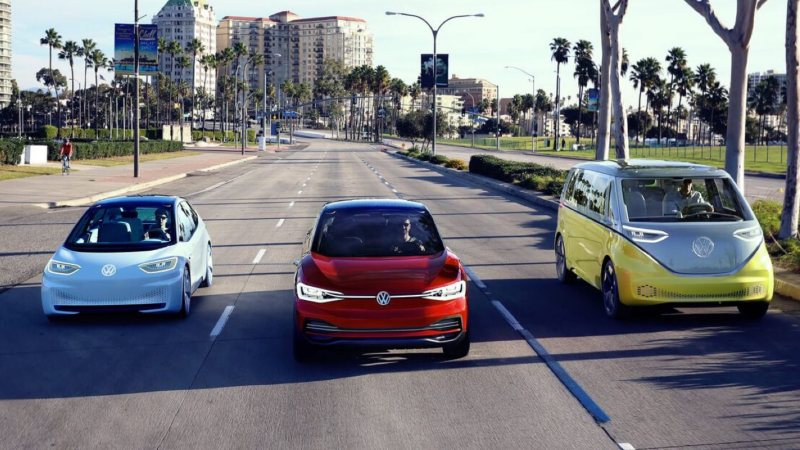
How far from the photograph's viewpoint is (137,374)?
8.24 metres

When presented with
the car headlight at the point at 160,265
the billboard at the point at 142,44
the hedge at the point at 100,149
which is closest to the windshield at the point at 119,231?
the car headlight at the point at 160,265

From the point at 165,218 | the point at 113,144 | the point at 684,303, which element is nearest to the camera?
the point at 684,303

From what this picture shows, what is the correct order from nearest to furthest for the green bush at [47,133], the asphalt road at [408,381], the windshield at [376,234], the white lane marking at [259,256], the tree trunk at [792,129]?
the asphalt road at [408,381], the windshield at [376,234], the tree trunk at [792,129], the white lane marking at [259,256], the green bush at [47,133]

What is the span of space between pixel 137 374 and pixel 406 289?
106 inches

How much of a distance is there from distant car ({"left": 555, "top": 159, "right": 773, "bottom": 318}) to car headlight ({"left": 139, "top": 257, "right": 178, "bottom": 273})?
17.7 feet

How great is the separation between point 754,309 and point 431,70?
61419 mm

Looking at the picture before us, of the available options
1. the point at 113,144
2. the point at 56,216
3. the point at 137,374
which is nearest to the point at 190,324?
the point at 137,374

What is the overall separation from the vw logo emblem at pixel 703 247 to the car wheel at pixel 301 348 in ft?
15.6

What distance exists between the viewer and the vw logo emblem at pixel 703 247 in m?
10.1

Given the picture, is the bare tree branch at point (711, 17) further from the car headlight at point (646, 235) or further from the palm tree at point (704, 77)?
the palm tree at point (704, 77)

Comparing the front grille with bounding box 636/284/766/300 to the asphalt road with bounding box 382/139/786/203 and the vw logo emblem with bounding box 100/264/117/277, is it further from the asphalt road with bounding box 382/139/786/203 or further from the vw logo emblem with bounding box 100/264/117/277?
the asphalt road with bounding box 382/139/786/203

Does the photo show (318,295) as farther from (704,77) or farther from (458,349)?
(704,77)

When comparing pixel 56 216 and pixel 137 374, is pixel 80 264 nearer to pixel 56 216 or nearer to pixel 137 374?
pixel 137 374

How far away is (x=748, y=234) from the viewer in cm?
1037
